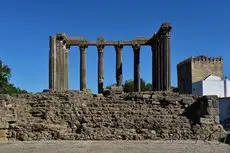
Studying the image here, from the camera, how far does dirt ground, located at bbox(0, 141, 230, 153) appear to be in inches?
651

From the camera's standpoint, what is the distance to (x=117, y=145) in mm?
18219

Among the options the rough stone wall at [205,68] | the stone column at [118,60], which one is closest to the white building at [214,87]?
the rough stone wall at [205,68]

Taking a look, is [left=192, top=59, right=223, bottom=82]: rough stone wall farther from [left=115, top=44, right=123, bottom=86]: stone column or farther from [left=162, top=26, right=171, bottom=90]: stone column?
[left=162, top=26, right=171, bottom=90]: stone column

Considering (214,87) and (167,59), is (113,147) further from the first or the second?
(214,87)

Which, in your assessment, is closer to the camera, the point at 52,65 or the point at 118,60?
the point at 52,65

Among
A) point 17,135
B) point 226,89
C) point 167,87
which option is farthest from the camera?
point 226,89

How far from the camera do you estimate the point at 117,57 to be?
42281 millimetres

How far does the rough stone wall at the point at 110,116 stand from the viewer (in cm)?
2123

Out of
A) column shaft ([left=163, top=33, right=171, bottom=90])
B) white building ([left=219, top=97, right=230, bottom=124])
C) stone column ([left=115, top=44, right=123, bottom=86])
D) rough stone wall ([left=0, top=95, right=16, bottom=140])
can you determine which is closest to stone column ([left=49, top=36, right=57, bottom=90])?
stone column ([left=115, top=44, right=123, bottom=86])

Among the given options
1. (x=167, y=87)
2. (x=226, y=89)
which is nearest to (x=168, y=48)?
(x=167, y=87)

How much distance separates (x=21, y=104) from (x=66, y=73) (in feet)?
59.5

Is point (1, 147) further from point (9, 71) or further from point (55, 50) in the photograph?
point (9, 71)

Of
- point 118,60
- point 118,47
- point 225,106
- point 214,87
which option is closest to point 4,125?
point 118,60

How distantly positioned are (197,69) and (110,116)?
5420 centimetres
